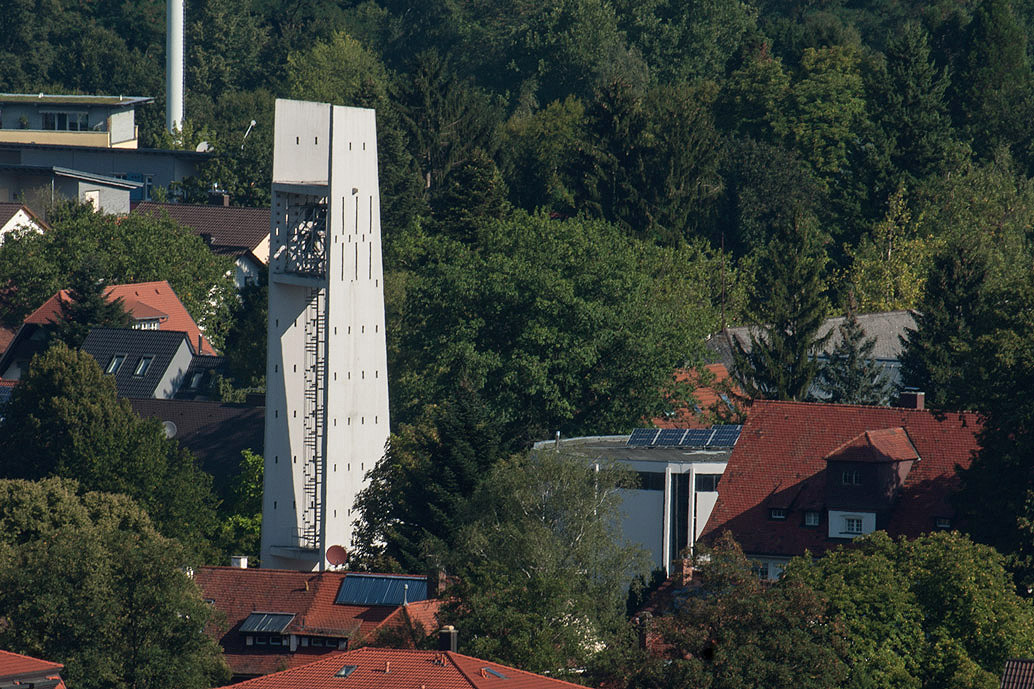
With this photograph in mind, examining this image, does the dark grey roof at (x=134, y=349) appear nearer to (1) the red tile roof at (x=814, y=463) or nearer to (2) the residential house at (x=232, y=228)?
(2) the residential house at (x=232, y=228)

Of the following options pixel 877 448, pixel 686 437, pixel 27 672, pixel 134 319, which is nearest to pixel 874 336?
pixel 686 437

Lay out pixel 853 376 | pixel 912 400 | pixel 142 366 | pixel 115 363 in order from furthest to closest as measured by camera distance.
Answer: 1. pixel 115 363
2. pixel 142 366
3. pixel 853 376
4. pixel 912 400

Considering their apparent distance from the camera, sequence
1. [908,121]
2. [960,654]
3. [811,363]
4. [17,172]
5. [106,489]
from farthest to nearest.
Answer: [17,172] → [908,121] → [811,363] → [106,489] → [960,654]

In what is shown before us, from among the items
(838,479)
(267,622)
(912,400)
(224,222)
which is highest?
(224,222)

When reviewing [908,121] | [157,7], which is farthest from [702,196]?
[157,7]

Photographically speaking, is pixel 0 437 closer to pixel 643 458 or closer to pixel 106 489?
pixel 106 489

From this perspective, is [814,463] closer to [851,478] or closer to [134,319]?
[851,478]

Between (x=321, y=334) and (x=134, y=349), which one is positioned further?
(x=134, y=349)
